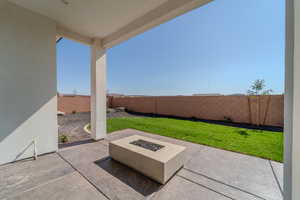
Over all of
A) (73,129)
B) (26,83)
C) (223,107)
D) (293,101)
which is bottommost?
(73,129)

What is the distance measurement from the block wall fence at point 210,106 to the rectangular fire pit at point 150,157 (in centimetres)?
767

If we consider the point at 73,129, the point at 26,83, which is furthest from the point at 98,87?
the point at 73,129

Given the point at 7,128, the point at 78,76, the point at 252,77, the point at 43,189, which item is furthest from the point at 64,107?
the point at 252,77

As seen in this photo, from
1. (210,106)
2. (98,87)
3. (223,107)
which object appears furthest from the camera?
(210,106)

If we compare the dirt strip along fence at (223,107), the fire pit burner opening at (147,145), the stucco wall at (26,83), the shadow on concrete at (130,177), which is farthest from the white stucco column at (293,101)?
the dirt strip along fence at (223,107)

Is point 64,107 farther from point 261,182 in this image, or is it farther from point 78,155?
point 261,182

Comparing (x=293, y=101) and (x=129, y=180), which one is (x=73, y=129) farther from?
(x=293, y=101)

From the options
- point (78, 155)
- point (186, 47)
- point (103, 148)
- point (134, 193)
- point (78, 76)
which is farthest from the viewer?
point (78, 76)

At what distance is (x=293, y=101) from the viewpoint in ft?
Result: 2.77

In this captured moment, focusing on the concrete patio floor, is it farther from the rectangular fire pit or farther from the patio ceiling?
the patio ceiling

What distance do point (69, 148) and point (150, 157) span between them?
276 cm

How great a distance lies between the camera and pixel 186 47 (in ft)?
23.4

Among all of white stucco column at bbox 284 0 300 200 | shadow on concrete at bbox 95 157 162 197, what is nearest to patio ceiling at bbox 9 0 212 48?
white stucco column at bbox 284 0 300 200

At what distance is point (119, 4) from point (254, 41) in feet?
17.7
